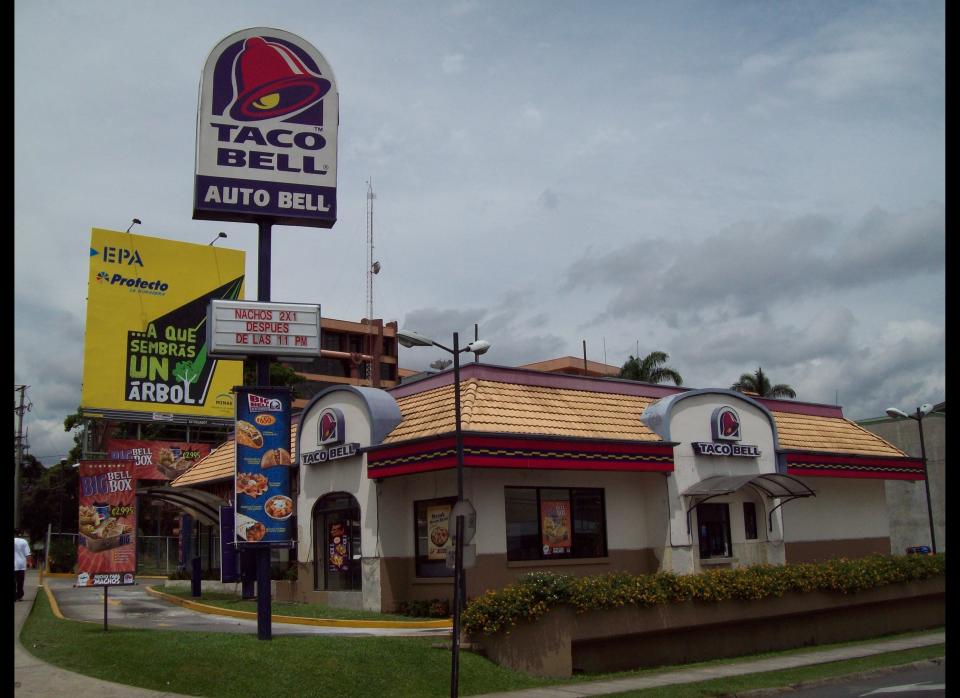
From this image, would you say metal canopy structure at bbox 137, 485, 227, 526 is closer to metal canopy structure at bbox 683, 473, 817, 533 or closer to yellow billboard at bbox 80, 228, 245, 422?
metal canopy structure at bbox 683, 473, 817, 533

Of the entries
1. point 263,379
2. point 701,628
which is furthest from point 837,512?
point 263,379

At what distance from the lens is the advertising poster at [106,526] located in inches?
779

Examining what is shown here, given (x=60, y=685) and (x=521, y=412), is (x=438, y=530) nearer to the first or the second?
(x=521, y=412)

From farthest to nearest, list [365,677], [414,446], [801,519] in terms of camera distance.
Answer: [801,519] → [414,446] → [365,677]

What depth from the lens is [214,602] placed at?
28109mm

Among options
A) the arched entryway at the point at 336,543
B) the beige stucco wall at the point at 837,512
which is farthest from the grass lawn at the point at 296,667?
the beige stucco wall at the point at 837,512

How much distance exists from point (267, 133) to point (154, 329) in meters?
39.3

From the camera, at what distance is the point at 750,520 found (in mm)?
28906

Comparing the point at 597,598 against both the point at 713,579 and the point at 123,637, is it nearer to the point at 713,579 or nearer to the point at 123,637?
the point at 713,579

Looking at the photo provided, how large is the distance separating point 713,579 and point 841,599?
5022 mm

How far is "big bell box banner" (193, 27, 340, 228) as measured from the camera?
20.0 meters

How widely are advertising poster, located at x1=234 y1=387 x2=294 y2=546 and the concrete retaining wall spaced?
473 cm

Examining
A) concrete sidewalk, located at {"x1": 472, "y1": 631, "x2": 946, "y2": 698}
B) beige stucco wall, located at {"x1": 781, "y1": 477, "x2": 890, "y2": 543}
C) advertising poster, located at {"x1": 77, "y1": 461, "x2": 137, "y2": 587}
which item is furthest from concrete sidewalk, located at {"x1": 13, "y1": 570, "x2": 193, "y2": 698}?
beige stucco wall, located at {"x1": 781, "y1": 477, "x2": 890, "y2": 543}
